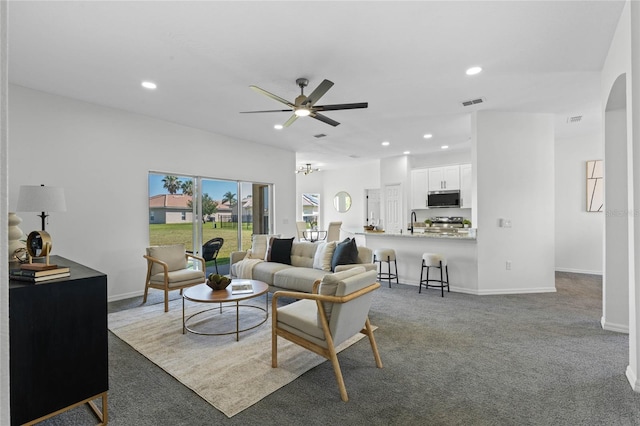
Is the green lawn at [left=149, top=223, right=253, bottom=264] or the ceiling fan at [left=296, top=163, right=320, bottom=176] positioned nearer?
the green lawn at [left=149, top=223, right=253, bottom=264]

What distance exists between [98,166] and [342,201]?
7.24 meters

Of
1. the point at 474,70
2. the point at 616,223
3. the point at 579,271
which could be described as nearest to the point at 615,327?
the point at 616,223

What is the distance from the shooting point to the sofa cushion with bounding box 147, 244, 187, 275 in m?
4.27

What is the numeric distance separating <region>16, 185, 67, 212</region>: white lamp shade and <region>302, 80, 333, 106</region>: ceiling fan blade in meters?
2.93

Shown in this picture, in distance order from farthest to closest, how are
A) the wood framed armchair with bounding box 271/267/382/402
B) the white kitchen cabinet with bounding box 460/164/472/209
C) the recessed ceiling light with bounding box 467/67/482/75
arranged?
the white kitchen cabinet with bounding box 460/164/472/209
the recessed ceiling light with bounding box 467/67/482/75
the wood framed armchair with bounding box 271/267/382/402

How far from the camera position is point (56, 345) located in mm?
1655

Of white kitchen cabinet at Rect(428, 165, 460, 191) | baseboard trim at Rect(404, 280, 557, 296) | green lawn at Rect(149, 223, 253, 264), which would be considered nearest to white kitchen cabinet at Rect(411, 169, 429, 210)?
white kitchen cabinet at Rect(428, 165, 460, 191)

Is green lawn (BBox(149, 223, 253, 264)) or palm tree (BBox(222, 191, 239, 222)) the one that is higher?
palm tree (BBox(222, 191, 239, 222))

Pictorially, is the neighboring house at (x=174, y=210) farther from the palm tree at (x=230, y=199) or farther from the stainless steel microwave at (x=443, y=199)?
the stainless steel microwave at (x=443, y=199)

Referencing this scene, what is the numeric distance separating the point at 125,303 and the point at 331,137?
4.64m

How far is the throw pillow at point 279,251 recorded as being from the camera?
15.7 ft

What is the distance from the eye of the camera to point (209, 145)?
5.80 meters

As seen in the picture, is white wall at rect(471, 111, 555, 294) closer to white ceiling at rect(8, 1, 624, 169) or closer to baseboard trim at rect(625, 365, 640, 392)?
white ceiling at rect(8, 1, 624, 169)

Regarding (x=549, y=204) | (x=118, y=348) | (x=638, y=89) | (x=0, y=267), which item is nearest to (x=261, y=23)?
(x=0, y=267)
